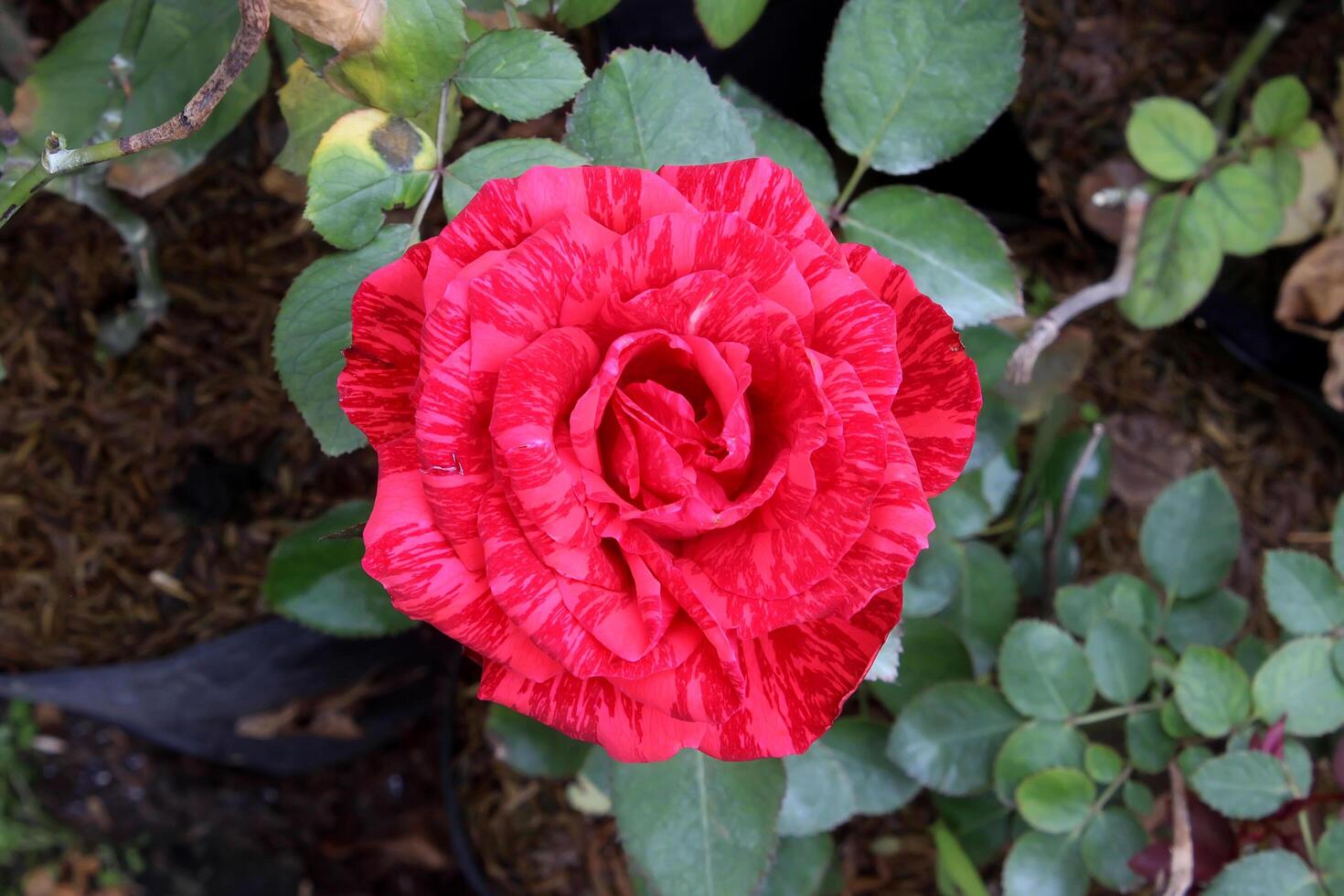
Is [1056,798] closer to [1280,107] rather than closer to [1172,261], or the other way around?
[1172,261]

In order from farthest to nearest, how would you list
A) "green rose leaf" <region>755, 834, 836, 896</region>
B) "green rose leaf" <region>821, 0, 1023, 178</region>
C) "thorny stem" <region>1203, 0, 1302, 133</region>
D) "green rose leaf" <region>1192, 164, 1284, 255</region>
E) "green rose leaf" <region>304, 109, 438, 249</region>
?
"thorny stem" <region>1203, 0, 1302, 133</region> → "green rose leaf" <region>1192, 164, 1284, 255</region> → "green rose leaf" <region>755, 834, 836, 896</region> → "green rose leaf" <region>821, 0, 1023, 178</region> → "green rose leaf" <region>304, 109, 438, 249</region>

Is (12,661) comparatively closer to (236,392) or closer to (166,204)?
(236,392)

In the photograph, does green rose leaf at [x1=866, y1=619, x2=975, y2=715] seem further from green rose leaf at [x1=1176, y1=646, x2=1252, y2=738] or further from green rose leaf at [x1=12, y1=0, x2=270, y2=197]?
green rose leaf at [x1=12, y1=0, x2=270, y2=197]

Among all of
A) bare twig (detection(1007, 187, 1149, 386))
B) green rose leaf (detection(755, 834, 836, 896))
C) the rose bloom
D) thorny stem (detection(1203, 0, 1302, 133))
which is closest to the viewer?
the rose bloom

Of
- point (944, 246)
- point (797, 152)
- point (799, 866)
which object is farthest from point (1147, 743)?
point (797, 152)

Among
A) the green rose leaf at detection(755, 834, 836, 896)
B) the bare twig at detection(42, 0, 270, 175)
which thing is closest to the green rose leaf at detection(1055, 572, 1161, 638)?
the green rose leaf at detection(755, 834, 836, 896)

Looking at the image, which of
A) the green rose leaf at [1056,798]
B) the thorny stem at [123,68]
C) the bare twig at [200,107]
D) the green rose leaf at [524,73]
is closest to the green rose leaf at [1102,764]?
the green rose leaf at [1056,798]

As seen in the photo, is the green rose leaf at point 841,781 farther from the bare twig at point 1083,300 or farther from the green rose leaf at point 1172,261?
the green rose leaf at point 1172,261
